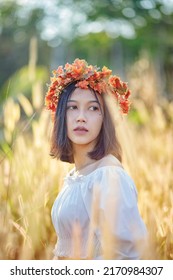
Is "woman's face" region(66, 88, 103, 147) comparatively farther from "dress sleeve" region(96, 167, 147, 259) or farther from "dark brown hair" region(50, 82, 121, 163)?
"dress sleeve" region(96, 167, 147, 259)

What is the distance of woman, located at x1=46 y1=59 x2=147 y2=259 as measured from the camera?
1.39 m

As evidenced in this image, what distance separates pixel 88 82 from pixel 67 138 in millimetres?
168

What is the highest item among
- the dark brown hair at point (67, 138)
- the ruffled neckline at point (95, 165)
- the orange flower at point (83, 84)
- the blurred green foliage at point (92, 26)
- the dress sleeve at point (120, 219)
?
the blurred green foliage at point (92, 26)

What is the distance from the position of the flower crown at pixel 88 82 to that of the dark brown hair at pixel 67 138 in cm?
3

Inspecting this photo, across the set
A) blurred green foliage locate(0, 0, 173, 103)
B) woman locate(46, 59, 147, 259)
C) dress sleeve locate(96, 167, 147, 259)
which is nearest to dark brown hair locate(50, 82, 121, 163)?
woman locate(46, 59, 147, 259)

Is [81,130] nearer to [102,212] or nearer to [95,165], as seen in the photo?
[95,165]

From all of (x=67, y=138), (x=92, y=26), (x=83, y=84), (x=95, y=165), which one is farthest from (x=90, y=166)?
(x=92, y=26)

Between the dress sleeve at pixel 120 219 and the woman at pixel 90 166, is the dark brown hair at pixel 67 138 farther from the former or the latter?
the dress sleeve at pixel 120 219

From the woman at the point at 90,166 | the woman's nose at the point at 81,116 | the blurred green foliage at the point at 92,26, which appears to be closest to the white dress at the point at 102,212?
the woman at the point at 90,166

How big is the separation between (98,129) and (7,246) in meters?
0.40

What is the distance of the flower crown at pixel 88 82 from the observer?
5.24 feet

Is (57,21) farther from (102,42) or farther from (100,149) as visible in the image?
(100,149)

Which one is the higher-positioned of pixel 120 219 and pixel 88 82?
pixel 88 82

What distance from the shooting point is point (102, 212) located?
138 cm
